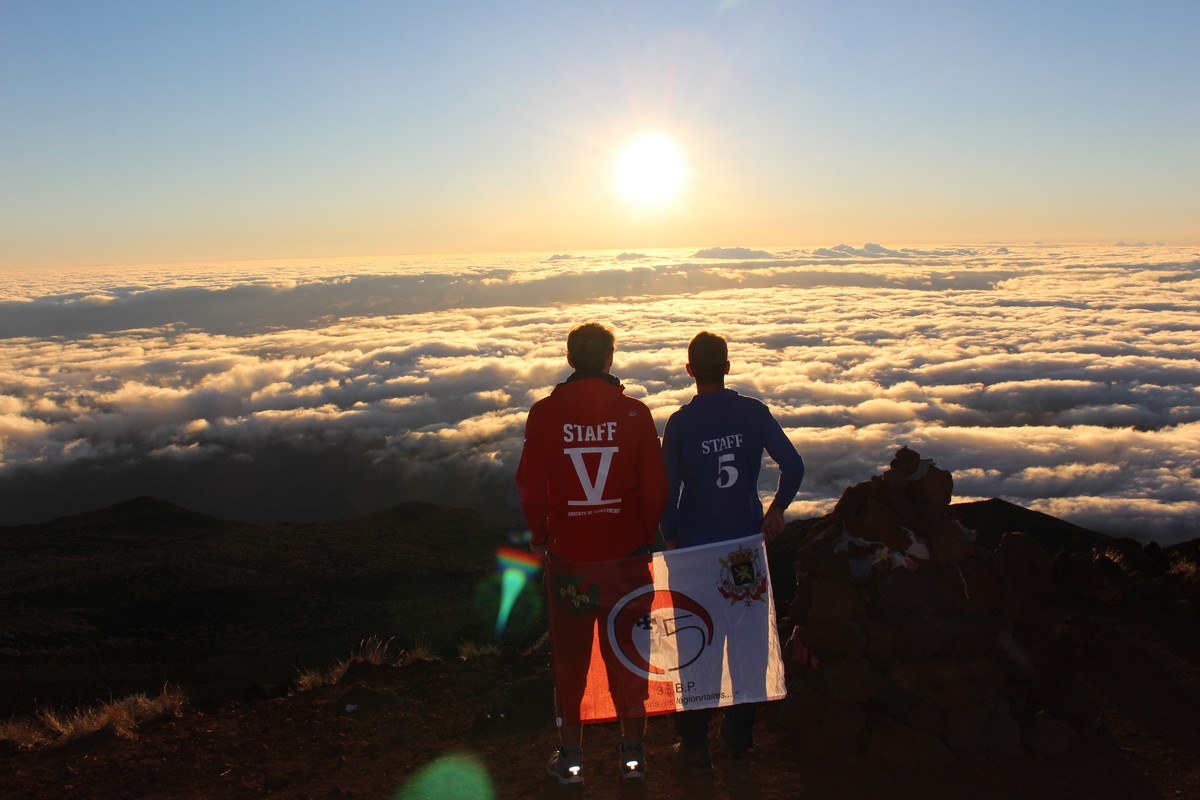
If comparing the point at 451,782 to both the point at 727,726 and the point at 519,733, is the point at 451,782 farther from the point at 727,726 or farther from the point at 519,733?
the point at 727,726

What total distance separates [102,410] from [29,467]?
21631 mm

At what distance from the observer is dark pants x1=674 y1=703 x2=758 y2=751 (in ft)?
12.3

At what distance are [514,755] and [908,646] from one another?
2.19 meters

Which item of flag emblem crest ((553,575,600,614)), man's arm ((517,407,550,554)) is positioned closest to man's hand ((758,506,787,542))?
flag emblem crest ((553,575,600,614))

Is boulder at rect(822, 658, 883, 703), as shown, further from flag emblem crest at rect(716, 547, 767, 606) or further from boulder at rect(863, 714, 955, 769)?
flag emblem crest at rect(716, 547, 767, 606)

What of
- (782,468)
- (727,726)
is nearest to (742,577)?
(782,468)

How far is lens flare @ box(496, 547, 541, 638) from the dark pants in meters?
10.1

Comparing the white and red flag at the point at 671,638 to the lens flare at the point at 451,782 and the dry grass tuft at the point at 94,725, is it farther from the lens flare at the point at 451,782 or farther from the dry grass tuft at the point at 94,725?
the dry grass tuft at the point at 94,725

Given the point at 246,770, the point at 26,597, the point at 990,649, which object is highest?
the point at 990,649

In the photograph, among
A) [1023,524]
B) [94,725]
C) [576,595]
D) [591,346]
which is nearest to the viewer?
[591,346]

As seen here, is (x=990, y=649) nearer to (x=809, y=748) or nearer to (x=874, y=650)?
(x=874, y=650)

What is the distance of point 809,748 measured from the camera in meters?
4.07

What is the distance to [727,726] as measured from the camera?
12.7 feet

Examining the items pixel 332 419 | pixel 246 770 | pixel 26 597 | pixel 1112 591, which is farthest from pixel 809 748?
pixel 332 419
